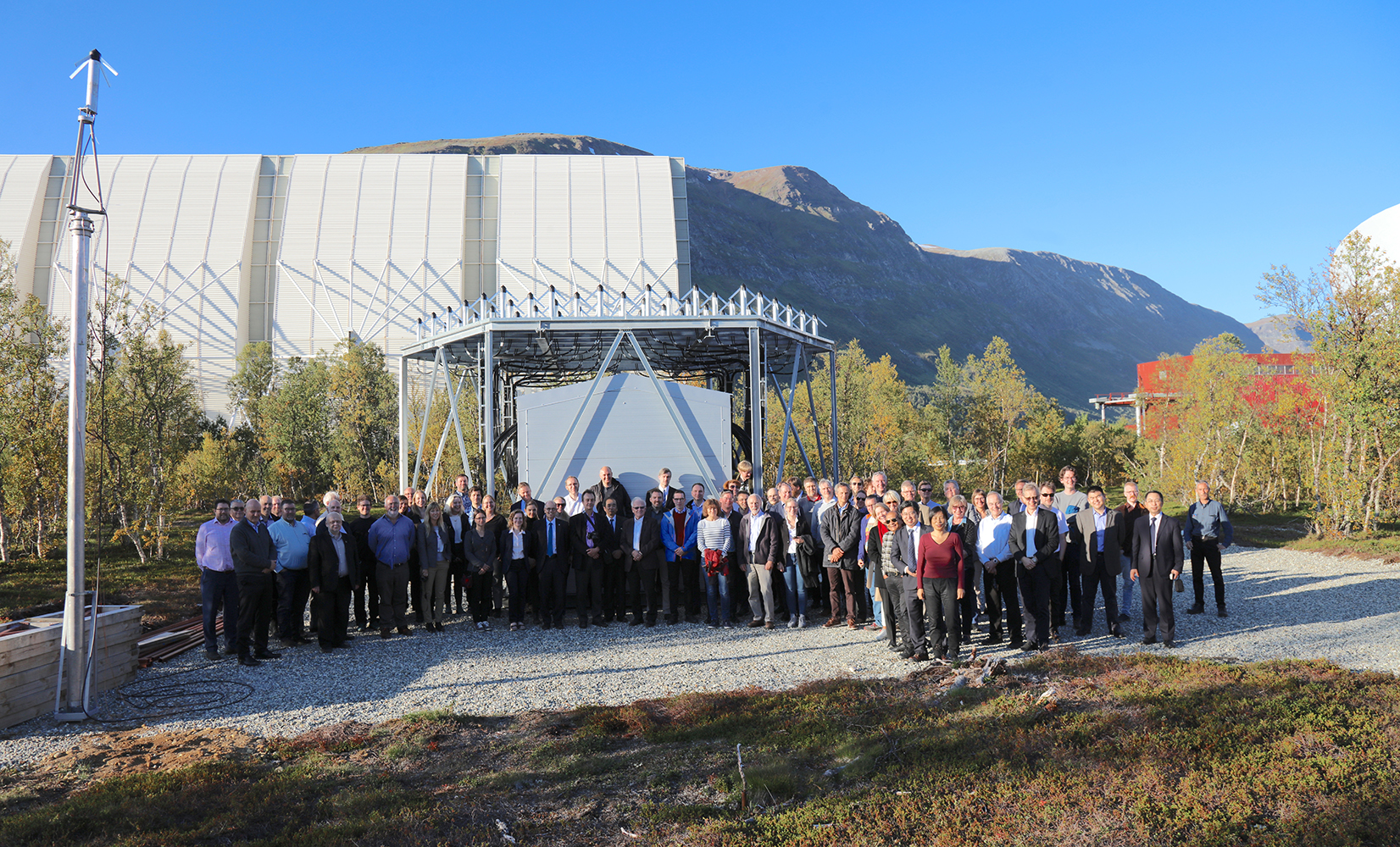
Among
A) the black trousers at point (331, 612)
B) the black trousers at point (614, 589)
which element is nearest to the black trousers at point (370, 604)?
the black trousers at point (331, 612)

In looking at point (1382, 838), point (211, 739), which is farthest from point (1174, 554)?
point (211, 739)

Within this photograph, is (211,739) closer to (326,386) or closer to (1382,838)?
(1382,838)

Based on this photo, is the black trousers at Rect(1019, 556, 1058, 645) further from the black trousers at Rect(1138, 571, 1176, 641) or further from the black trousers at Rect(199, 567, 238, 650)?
the black trousers at Rect(199, 567, 238, 650)

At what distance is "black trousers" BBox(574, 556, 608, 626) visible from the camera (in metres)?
10.3

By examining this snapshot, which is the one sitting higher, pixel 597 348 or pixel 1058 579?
pixel 597 348

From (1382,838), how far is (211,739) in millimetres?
7658

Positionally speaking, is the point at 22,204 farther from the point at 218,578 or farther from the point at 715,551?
the point at 715,551

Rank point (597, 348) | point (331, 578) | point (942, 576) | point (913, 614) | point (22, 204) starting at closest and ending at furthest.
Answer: point (942, 576) → point (913, 614) → point (331, 578) → point (597, 348) → point (22, 204)

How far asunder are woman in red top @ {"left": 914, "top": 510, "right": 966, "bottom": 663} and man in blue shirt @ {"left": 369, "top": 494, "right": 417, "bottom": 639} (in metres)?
6.02

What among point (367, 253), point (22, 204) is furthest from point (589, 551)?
point (22, 204)

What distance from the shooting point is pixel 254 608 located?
859 centimetres

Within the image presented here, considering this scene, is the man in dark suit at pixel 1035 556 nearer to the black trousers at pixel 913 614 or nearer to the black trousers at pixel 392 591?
the black trousers at pixel 913 614

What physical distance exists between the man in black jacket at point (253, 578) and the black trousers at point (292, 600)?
0.30m

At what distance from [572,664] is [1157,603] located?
20.8 feet
